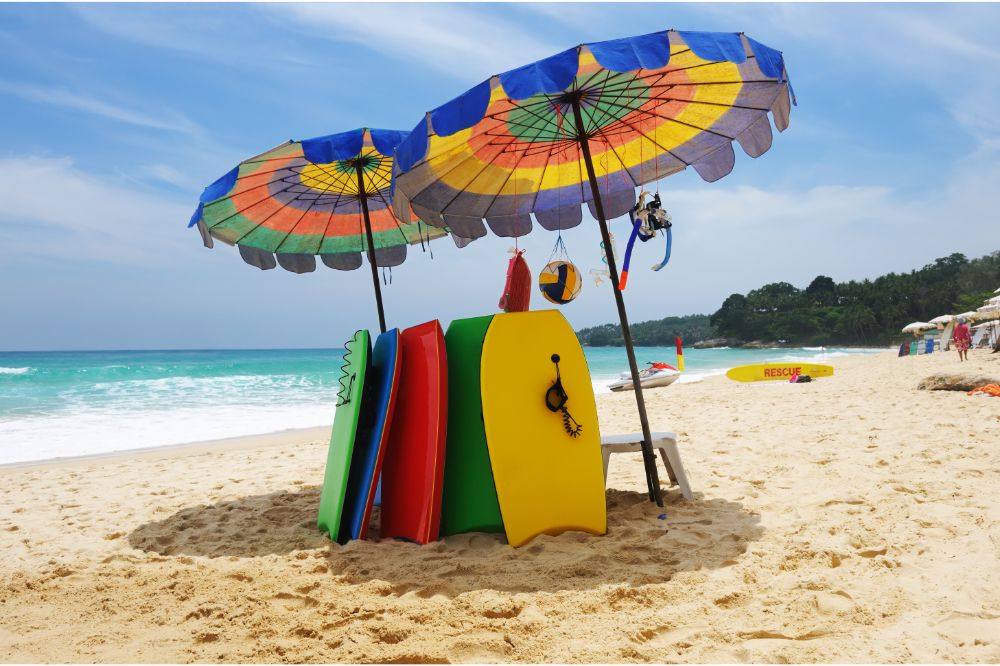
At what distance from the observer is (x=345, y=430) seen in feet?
12.9

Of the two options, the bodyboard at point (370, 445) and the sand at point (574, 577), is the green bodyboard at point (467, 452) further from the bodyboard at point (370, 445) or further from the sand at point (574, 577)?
the bodyboard at point (370, 445)

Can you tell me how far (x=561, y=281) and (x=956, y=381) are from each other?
25.3 ft

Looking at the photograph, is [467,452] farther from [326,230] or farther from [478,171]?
[326,230]

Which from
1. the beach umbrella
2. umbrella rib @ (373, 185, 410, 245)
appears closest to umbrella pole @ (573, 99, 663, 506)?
the beach umbrella

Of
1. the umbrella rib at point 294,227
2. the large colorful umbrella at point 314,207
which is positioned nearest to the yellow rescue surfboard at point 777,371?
the large colorful umbrella at point 314,207

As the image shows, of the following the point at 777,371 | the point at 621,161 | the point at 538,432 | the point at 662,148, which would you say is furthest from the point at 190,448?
the point at 777,371

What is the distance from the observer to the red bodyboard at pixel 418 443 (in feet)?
11.6

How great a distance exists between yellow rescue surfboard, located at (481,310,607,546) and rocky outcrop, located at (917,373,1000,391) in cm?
784

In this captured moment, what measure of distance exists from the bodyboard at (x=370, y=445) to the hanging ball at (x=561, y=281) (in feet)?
3.99

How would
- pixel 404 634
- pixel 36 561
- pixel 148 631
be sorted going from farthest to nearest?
pixel 36 561 → pixel 148 631 → pixel 404 634

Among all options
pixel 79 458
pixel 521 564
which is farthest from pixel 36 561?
pixel 79 458

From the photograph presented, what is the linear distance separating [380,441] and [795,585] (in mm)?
2256

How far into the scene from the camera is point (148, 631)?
2562 mm

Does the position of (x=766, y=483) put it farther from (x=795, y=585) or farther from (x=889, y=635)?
(x=889, y=635)
